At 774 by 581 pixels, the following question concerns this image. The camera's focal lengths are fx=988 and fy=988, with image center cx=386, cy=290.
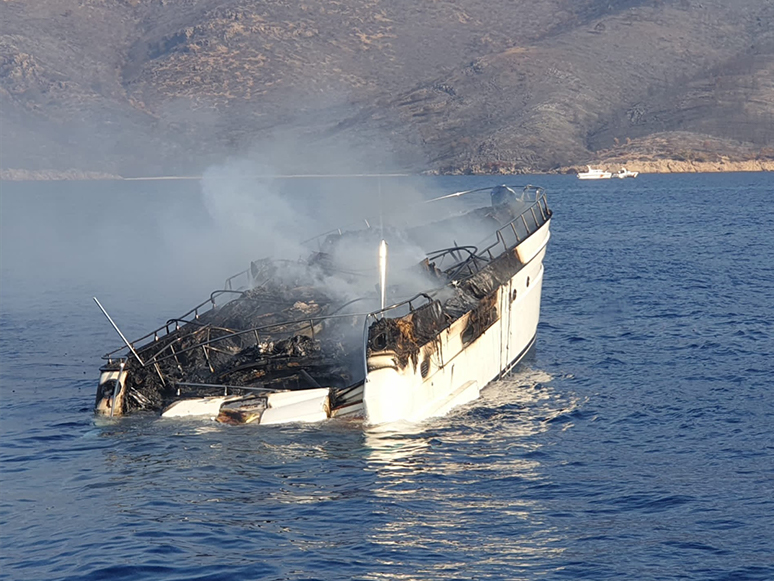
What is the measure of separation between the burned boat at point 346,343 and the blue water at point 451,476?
619 millimetres

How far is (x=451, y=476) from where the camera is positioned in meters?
20.1

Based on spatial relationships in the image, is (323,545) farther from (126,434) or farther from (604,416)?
(604,416)

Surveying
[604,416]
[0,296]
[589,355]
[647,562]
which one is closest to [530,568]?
[647,562]

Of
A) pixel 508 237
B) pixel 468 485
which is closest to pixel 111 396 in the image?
pixel 468 485

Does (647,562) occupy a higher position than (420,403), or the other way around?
(420,403)

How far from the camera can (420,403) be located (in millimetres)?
23266

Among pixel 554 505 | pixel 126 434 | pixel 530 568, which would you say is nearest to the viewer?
pixel 530 568

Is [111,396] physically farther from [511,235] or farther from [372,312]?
[511,235]

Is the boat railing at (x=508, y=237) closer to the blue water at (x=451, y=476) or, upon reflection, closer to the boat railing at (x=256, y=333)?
the boat railing at (x=256, y=333)

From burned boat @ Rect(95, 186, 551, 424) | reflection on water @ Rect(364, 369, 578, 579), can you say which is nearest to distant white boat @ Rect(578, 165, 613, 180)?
burned boat @ Rect(95, 186, 551, 424)

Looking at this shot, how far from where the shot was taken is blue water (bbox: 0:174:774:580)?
1628cm

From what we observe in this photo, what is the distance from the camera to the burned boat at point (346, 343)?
22.9 m

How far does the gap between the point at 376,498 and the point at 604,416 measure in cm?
801

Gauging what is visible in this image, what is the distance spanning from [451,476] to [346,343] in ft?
23.1
